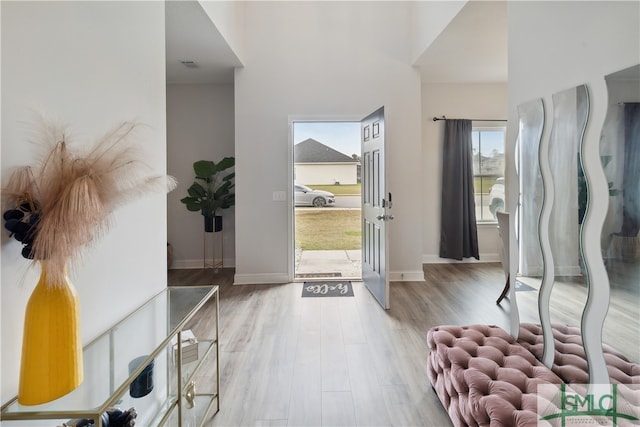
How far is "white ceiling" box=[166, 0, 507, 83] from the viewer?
2879 millimetres

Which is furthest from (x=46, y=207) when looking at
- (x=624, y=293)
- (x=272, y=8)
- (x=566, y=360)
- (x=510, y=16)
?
(x=272, y=8)

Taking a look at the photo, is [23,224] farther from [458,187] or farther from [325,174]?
[325,174]

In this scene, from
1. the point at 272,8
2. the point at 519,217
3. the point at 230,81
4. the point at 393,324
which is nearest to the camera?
the point at 519,217

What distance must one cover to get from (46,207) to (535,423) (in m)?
1.75

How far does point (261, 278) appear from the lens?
4.22 metres

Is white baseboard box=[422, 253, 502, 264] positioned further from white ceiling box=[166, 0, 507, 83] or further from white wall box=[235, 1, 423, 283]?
white ceiling box=[166, 0, 507, 83]

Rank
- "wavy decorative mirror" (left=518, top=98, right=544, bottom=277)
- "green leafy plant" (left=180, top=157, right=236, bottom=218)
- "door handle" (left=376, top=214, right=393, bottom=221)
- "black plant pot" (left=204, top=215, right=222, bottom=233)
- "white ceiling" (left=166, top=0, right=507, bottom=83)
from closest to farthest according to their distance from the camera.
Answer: "wavy decorative mirror" (left=518, top=98, right=544, bottom=277) < "white ceiling" (left=166, top=0, right=507, bottom=83) < "door handle" (left=376, top=214, right=393, bottom=221) < "green leafy plant" (left=180, top=157, right=236, bottom=218) < "black plant pot" (left=204, top=215, right=222, bottom=233)

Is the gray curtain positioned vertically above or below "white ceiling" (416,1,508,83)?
below

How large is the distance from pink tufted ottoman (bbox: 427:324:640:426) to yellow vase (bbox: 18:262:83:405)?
151 cm

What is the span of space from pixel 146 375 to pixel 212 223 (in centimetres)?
343

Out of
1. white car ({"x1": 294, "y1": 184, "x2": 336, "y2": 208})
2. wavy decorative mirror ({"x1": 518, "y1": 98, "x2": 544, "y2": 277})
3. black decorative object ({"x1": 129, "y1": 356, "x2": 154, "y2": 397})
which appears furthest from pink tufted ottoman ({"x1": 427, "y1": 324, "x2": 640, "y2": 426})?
white car ({"x1": 294, "y1": 184, "x2": 336, "y2": 208})

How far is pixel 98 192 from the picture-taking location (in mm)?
924

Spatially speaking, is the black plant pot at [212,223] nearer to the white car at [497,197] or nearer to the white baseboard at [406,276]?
the white baseboard at [406,276]

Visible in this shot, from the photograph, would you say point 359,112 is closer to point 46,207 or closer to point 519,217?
point 519,217
